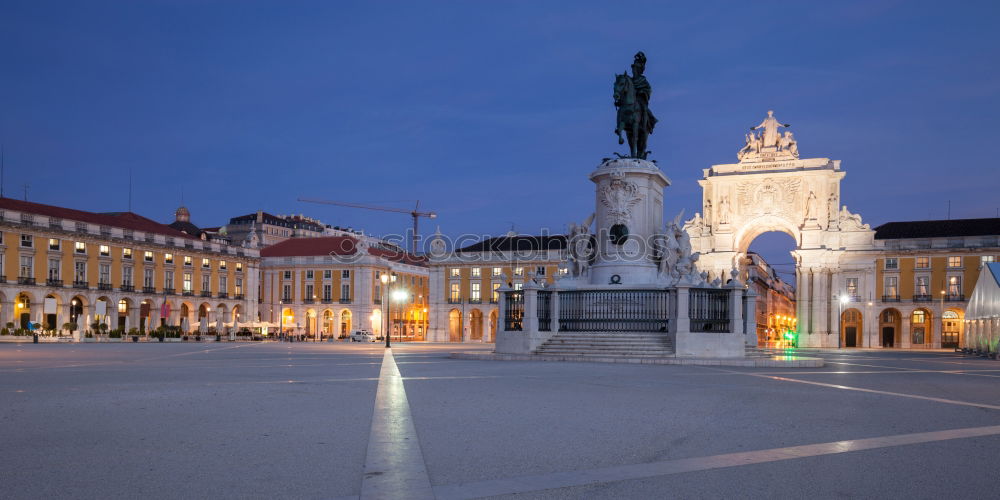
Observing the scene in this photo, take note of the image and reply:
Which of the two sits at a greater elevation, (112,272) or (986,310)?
(112,272)

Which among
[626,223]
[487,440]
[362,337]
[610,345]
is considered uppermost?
[626,223]

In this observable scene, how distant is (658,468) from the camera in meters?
6.54

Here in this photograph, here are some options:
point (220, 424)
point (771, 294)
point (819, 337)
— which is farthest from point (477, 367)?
point (771, 294)

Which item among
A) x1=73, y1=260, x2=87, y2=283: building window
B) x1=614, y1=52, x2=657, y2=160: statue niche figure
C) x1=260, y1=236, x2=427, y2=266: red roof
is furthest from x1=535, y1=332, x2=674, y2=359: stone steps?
x1=260, y1=236, x2=427, y2=266: red roof

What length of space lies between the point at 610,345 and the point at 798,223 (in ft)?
178

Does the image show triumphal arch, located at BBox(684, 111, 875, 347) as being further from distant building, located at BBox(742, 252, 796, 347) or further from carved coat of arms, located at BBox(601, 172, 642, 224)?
carved coat of arms, located at BBox(601, 172, 642, 224)

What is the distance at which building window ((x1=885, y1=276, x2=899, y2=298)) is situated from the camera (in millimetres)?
72494

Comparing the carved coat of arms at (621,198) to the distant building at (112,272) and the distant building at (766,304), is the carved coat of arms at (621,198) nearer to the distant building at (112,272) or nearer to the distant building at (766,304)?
the distant building at (112,272)

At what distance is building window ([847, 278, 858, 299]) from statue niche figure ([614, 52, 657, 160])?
52936mm

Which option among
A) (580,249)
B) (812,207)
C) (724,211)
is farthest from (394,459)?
(724,211)

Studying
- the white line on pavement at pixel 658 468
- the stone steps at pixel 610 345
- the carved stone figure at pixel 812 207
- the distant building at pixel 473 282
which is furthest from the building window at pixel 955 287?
the white line on pavement at pixel 658 468

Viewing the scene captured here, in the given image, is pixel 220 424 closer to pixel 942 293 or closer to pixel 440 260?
pixel 942 293

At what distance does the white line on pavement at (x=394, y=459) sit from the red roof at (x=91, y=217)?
65268mm

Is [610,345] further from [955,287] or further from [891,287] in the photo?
[955,287]
